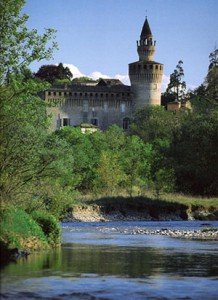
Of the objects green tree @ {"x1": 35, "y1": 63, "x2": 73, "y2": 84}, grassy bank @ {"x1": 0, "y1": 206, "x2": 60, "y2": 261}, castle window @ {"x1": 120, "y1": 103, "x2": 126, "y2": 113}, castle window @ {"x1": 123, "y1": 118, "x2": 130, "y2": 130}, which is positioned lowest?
grassy bank @ {"x1": 0, "y1": 206, "x2": 60, "y2": 261}

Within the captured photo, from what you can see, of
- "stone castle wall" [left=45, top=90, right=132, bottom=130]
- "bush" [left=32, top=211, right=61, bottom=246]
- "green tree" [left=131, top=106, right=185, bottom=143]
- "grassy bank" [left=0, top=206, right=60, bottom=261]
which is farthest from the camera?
"stone castle wall" [left=45, top=90, right=132, bottom=130]

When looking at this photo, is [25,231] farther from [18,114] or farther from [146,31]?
[146,31]

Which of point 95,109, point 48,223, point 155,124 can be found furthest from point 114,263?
point 95,109

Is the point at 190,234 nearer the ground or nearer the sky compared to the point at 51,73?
nearer the ground

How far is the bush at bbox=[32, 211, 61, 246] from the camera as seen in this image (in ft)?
108

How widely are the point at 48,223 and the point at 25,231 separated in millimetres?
2666

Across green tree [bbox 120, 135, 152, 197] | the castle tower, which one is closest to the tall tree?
green tree [bbox 120, 135, 152, 197]

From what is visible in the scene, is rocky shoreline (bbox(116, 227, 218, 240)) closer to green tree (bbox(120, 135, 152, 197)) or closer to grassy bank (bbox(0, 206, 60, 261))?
grassy bank (bbox(0, 206, 60, 261))

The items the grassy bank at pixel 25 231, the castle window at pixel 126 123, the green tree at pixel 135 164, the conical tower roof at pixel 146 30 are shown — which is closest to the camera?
the grassy bank at pixel 25 231

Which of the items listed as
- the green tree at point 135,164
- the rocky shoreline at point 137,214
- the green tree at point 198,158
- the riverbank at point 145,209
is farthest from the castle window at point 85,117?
the rocky shoreline at point 137,214

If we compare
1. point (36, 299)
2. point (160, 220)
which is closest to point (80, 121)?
point (160, 220)

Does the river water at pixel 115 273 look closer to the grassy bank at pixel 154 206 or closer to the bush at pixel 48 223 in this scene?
the bush at pixel 48 223

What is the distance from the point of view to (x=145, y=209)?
7262 cm

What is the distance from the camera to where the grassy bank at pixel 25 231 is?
29.0m
